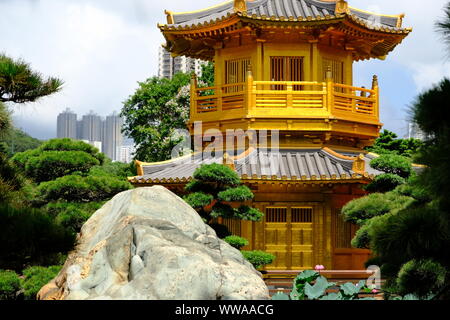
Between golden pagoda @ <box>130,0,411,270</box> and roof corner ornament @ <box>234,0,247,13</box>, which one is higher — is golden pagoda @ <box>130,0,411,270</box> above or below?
below

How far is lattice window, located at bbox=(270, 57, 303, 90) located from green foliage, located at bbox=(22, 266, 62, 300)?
8.15 meters

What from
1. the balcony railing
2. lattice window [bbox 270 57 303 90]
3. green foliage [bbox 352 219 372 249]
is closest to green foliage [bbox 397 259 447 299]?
green foliage [bbox 352 219 372 249]

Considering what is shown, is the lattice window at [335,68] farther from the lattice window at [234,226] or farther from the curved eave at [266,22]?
the lattice window at [234,226]

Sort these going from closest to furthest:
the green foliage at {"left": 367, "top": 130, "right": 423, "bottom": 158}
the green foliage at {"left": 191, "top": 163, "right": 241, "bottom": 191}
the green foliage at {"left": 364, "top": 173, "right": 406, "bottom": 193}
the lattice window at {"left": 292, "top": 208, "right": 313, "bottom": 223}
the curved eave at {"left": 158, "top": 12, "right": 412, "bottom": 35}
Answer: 1. the green foliage at {"left": 364, "top": 173, "right": 406, "bottom": 193}
2. the green foliage at {"left": 191, "top": 163, "right": 241, "bottom": 191}
3. the lattice window at {"left": 292, "top": 208, "right": 313, "bottom": 223}
4. the curved eave at {"left": 158, "top": 12, "right": 412, "bottom": 35}
5. the green foliage at {"left": 367, "top": 130, "right": 423, "bottom": 158}

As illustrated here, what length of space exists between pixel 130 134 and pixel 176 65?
32244 millimetres

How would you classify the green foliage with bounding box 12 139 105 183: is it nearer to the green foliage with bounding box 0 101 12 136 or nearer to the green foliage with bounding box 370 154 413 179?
the green foliage with bounding box 0 101 12 136

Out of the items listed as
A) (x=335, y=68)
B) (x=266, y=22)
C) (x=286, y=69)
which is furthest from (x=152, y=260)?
(x=335, y=68)

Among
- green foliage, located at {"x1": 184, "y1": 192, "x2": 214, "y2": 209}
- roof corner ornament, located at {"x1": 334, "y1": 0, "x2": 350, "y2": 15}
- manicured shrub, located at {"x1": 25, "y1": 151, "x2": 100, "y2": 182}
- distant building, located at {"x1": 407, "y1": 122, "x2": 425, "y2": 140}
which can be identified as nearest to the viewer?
distant building, located at {"x1": 407, "y1": 122, "x2": 425, "y2": 140}

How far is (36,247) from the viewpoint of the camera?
22.3 ft

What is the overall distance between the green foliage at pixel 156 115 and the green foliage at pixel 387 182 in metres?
16.7

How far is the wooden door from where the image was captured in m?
15.9

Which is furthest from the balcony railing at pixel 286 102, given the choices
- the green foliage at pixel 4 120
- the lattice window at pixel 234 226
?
the green foliage at pixel 4 120

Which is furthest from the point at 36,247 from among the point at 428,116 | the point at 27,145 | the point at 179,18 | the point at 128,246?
the point at 27,145

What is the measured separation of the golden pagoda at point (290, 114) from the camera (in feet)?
52.5
